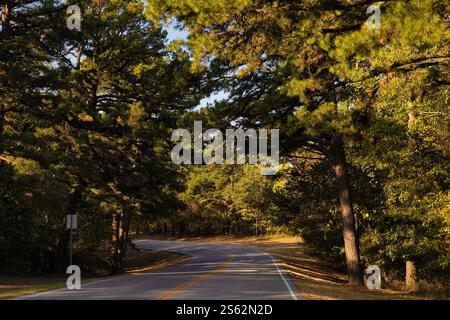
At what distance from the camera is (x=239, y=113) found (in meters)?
18.8

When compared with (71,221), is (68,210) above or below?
above

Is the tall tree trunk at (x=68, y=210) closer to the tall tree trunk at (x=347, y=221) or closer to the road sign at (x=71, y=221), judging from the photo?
the road sign at (x=71, y=221)

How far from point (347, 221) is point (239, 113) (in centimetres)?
686

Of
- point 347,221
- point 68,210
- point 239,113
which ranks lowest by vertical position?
point 347,221

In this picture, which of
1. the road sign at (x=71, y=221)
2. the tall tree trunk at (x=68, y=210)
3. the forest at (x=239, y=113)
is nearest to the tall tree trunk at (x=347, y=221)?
the forest at (x=239, y=113)

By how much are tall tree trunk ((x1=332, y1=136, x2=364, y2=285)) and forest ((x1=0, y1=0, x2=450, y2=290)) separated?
0.07 m

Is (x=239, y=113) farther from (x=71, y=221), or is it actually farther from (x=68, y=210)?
(x=68, y=210)

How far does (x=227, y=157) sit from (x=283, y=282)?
5.45 meters

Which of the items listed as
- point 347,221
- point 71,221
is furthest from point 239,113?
point 71,221

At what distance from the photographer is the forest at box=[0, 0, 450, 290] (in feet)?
42.2

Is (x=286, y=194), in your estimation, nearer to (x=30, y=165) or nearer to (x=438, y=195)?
(x=438, y=195)

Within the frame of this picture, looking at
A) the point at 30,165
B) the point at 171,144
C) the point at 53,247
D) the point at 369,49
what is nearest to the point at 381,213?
the point at 171,144

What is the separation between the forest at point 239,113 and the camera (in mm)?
12852

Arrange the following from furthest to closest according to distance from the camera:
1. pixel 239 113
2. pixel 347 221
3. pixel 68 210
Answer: pixel 68 210 → pixel 347 221 → pixel 239 113
